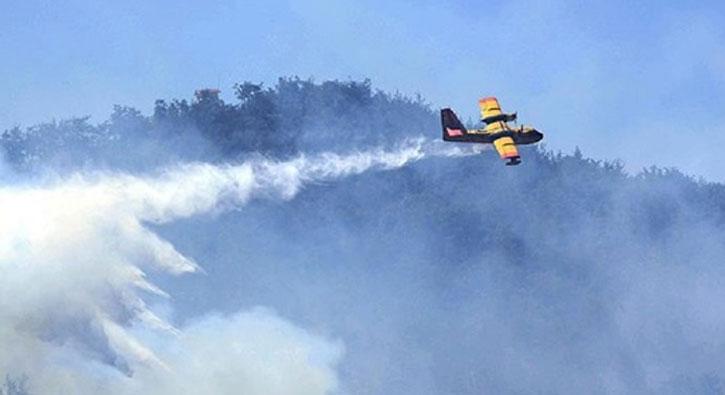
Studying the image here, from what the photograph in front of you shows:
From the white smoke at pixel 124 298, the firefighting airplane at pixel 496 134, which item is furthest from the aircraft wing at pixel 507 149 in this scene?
the white smoke at pixel 124 298

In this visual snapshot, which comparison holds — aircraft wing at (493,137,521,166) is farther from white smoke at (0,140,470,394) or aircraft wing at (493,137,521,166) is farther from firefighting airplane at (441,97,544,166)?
white smoke at (0,140,470,394)

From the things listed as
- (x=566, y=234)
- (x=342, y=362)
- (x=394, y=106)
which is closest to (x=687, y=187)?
(x=566, y=234)

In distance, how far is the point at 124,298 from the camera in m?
117

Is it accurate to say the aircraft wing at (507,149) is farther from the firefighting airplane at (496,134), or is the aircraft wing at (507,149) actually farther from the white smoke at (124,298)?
the white smoke at (124,298)

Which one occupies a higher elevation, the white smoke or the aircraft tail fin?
the aircraft tail fin

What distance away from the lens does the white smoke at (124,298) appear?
109 m

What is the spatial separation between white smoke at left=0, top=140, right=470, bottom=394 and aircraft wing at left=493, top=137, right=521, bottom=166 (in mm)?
10483

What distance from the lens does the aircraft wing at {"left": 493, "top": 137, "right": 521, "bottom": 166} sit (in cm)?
11288

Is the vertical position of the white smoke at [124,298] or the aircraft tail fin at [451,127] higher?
the aircraft tail fin at [451,127]

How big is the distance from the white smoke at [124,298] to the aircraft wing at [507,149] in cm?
1048

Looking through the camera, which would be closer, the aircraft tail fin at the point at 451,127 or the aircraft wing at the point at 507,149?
the aircraft wing at the point at 507,149

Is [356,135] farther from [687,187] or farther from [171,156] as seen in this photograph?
[687,187]

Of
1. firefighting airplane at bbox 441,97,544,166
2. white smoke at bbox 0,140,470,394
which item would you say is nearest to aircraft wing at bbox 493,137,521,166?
firefighting airplane at bbox 441,97,544,166

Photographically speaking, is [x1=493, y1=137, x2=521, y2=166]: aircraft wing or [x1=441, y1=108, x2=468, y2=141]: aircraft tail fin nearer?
[x1=493, y1=137, x2=521, y2=166]: aircraft wing
